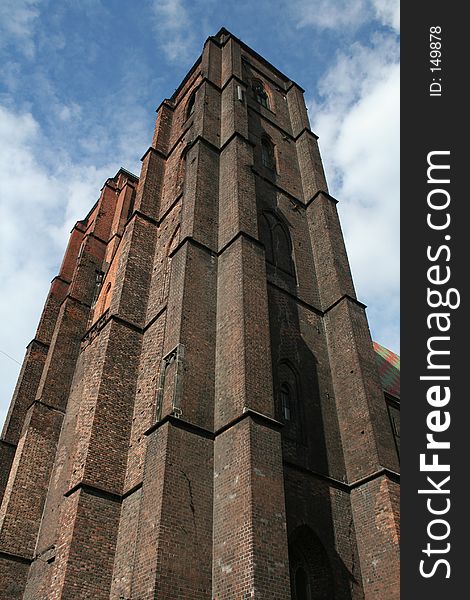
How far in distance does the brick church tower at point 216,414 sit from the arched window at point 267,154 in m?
0.09

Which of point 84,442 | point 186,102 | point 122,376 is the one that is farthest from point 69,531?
point 186,102

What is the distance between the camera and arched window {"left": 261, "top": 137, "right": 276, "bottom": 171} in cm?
1819

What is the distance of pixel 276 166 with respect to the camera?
60.2 feet

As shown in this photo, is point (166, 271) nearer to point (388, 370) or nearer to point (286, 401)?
point (286, 401)

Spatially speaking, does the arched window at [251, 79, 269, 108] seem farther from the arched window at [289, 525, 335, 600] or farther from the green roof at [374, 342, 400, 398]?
the arched window at [289, 525, 335, 600]

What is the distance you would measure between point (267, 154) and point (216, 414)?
11.3 metres

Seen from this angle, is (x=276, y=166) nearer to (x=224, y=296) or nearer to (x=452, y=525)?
(x=224, y=296)

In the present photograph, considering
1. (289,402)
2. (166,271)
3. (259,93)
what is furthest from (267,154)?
(289,402)

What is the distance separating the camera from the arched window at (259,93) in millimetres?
21484

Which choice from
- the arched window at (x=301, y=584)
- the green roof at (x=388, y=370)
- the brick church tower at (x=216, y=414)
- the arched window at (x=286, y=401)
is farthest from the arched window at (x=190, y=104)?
the arched window at (x=301, y=584)

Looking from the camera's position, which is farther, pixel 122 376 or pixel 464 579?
pixel 122 376

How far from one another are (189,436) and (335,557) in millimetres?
3498

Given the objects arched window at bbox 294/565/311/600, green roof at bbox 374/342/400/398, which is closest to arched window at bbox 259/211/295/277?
green roof at bbox 374/342/400/398

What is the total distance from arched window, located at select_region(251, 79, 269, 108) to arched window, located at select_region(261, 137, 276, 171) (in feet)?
9.21
